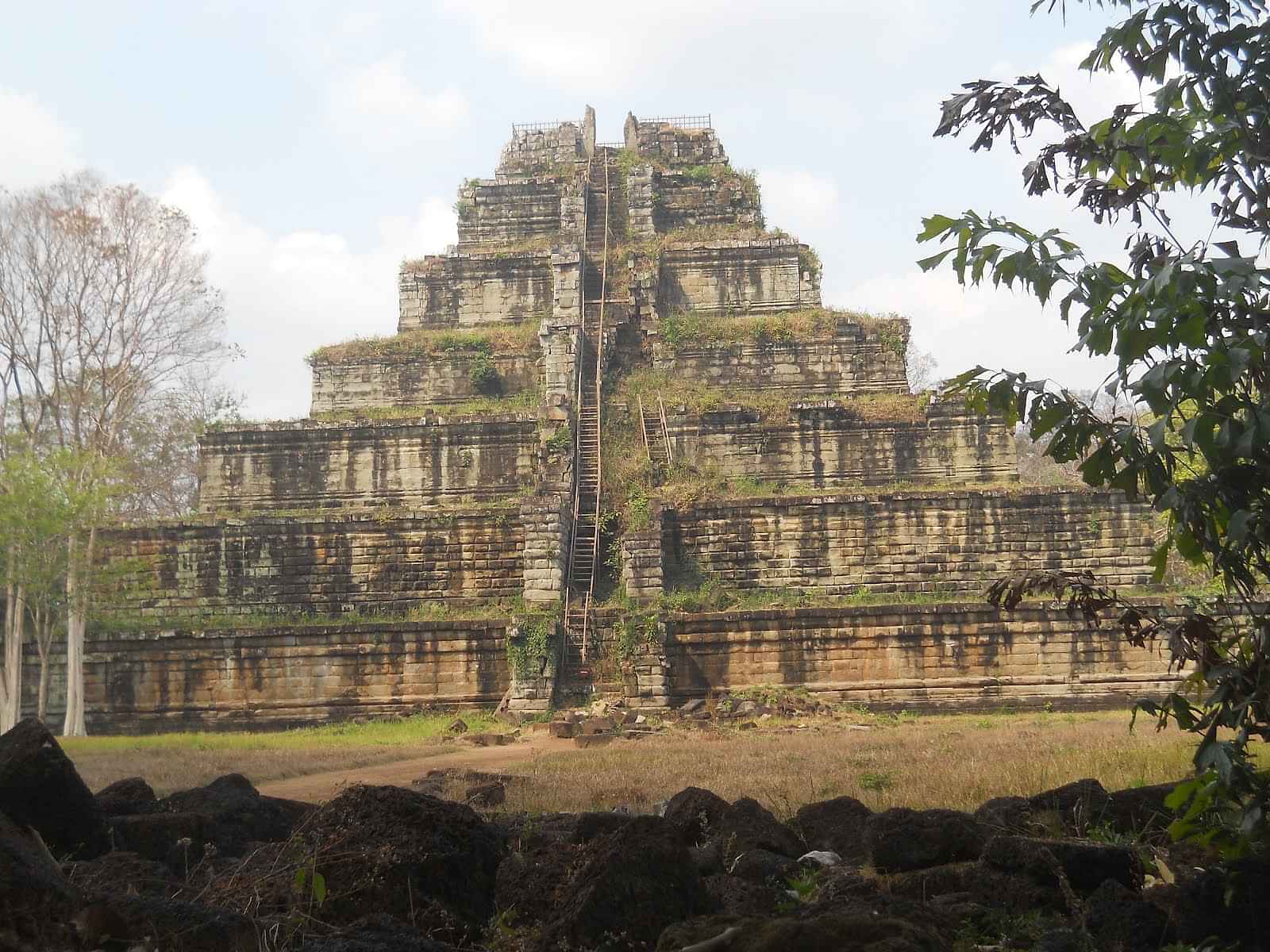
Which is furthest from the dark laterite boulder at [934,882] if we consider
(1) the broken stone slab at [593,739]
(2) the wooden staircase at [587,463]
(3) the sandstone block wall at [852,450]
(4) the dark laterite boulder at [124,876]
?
(3) the sandstone block wall at [852,450]

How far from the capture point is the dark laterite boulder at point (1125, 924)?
464cm

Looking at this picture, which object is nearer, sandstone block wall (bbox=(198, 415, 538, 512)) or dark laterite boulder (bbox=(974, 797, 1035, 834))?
dark laterite boulder (bbox=(974, 797, 1035, 834))

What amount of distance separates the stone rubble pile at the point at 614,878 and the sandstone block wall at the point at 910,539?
13830 mm

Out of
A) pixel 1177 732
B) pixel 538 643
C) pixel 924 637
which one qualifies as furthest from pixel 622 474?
pixel 1177 732

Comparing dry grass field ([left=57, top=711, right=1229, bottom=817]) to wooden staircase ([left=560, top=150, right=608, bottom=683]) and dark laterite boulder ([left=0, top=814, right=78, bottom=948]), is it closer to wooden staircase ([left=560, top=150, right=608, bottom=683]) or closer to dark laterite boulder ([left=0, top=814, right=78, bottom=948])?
wooden staircase ([left=560, top=150, right=608, bottom=683])

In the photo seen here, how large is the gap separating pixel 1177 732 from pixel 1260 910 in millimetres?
9837

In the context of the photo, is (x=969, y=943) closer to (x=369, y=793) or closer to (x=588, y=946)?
(x=588, y=946)

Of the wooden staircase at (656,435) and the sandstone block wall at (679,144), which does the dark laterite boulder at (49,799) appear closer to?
the wooden staircase at (656,435)

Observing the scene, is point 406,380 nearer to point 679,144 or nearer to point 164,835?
point 679,144

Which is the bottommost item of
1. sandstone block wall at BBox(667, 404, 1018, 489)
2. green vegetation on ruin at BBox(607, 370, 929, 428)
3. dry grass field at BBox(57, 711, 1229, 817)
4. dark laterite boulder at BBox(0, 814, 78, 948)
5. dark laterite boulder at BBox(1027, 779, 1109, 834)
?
dry grass field at BBox(57, 711, 1229, 817)

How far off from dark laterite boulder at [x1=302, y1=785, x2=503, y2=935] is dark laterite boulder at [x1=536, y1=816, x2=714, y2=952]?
1.89 feet

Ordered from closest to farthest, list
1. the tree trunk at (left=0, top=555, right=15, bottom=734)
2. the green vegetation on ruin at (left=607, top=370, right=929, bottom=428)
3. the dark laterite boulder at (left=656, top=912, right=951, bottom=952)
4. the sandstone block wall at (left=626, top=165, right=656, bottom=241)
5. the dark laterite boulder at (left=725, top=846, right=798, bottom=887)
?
1. the dark laterite boulder at (left=656, top=912, right=951, bottom=952)
2. the dark laterite boulder at (left=725, top=846, right=798, bottom=887)
3. the tree trunk at (left=0, top=555, right=15, bottom=734)
4. the green vegetation on ruin at (left=607, top=370, right=929, bottom=428)
5. the sandstone block wall at (left=626, top=165, right=656, bottom=241)

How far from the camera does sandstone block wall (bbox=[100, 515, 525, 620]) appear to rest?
21.9m

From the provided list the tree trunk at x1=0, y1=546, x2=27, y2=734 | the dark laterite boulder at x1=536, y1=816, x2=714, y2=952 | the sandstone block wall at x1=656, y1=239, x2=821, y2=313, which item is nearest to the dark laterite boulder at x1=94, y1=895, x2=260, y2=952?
the dark laterite boulder at x1=536, y1=816, x2=714, y2=952
